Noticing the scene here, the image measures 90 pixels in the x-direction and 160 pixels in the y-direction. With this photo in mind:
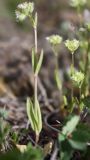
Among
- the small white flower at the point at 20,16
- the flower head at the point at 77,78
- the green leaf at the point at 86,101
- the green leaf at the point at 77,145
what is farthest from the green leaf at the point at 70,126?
the small white flower at the point at 20,16

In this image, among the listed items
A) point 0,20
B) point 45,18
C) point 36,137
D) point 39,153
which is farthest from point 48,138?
point 45,18

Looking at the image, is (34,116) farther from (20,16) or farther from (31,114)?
(20,16)

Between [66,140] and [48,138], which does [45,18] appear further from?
[66,140]

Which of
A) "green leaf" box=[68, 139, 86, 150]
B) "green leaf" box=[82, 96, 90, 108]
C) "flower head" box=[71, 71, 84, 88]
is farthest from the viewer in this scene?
"flower head" box=[71, 71, 84, 88]

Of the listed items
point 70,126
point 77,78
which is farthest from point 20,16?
point 70,126

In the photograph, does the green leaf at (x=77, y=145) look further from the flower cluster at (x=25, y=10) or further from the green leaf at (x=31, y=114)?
the flower cluster at (x=25, y=10)

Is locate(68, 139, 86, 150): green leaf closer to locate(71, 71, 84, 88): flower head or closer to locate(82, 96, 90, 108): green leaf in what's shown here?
locate(82, 96, 90, 108): green leaf

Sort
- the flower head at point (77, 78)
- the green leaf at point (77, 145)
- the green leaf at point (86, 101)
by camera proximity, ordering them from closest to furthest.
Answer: the green leaf at point (77, 145) → the green leaf at point (86, 101) → the flower head at point (77, 78)

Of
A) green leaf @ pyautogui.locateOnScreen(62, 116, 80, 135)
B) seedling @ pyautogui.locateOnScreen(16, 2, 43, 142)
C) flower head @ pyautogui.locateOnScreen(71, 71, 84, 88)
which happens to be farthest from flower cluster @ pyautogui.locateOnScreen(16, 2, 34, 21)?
green leaf @ pyautogui.locateOnScreen(62, 116, 80, 135)

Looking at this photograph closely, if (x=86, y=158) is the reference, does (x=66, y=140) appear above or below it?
above

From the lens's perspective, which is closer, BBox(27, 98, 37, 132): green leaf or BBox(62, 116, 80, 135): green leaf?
BBox(62, 116, 80, 135): green leaf

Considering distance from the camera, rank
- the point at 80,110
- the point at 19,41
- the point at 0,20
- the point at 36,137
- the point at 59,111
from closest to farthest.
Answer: the point at 36,137
the point at 80,110
the point at 59,111
the point at 19,41
the point at 0,20
